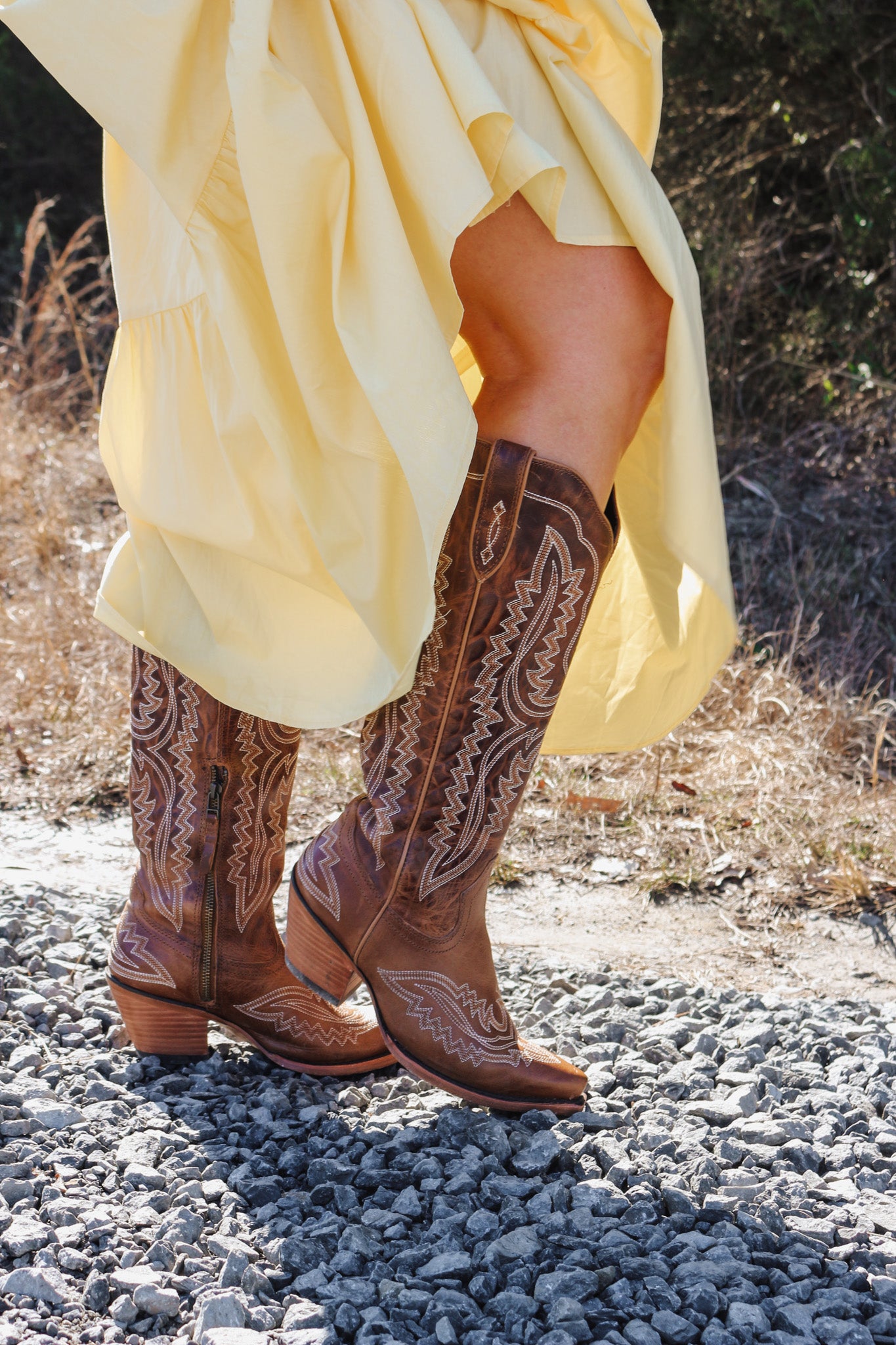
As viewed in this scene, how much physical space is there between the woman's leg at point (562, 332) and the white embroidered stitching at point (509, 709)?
115 millimetres

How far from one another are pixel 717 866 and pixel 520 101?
187cm

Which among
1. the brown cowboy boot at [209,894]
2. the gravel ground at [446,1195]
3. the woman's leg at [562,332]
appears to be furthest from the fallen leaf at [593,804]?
the woman's leg at [562,332]

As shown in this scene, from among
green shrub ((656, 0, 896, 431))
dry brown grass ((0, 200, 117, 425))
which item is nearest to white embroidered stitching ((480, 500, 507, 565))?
Answer: dry brown grass ((0, 200, 117, 425))

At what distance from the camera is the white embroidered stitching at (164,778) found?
5.32 feet

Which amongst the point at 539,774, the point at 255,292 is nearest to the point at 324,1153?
the point at 255,292

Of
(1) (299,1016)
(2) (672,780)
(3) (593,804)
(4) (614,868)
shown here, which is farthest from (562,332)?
(2) (672,780)

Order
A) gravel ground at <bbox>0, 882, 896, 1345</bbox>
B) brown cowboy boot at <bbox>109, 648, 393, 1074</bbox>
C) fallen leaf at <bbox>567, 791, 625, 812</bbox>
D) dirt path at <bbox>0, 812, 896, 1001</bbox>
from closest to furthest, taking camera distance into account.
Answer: gravel ground at <bbox>0, 882, 896, 1345</bbox> < brown cowboy boot at <bbox>109, 648, 393, 1074</bbox> < dirt path at <bbox>0, 812, 896, 1001</bbox> < fallen leaf at <bbox>567, 791, 625, 812</bbox>

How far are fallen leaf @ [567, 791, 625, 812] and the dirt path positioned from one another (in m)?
0.29

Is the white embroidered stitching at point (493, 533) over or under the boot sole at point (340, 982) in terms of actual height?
over

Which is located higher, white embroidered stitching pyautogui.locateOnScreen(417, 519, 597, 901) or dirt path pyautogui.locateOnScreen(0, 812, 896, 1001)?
white embroidered stitching pyautogui.locateOnScreen(417, 519, 597, 901)

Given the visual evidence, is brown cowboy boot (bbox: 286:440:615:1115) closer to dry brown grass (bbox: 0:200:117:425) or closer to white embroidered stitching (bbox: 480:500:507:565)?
white embroidered stitching (bbox: 480:500:507:565)

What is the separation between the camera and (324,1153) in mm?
1497

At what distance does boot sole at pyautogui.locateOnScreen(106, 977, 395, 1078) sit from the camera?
169 centimetres

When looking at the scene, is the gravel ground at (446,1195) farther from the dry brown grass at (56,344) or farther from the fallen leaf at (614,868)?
the dry brown grass at (56,344)
